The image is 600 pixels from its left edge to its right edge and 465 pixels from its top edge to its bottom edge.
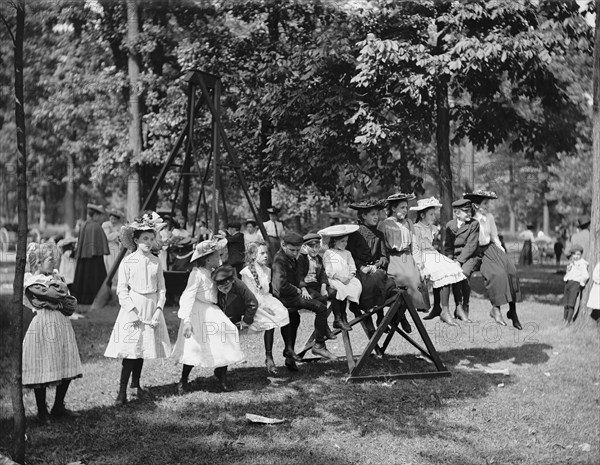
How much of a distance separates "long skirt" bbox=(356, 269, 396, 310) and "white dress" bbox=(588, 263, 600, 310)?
3.80 m

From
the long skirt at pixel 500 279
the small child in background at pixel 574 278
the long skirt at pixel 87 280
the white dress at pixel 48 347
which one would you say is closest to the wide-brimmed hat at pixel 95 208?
the long skirt at pixel 87 280

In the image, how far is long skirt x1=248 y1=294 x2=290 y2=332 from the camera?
7.66 meters

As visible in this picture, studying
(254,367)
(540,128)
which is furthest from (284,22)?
(254,367)

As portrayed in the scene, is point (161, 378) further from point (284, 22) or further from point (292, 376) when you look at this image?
point (284, 22)

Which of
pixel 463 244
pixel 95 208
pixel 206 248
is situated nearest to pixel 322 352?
pixel 206 248

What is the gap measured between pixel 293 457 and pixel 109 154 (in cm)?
1538

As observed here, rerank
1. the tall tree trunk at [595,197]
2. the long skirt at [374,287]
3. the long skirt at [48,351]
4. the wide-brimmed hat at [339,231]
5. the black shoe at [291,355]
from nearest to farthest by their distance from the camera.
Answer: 1. the long skirt at [48,351]
2. the wide-brimmed hat at [339,231]
3. the long skirt at [374,287]
4. the black shoe at [291,355]
5. the tall tree trunk at [595,197]

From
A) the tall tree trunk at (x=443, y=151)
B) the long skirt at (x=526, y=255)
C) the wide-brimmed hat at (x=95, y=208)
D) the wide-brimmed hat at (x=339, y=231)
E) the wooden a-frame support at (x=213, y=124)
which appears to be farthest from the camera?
the long skirt at (x=526, y=255)

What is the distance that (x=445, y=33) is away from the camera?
13.4 meters

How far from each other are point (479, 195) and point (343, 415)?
2674mm

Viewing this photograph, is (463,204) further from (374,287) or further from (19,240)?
(19,240)

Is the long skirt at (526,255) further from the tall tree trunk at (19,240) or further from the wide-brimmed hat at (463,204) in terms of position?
the tall tree trunk at (19,240)

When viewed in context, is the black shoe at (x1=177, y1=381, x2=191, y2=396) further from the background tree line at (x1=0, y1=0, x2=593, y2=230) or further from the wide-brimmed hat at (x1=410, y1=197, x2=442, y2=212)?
the background tree line at (x1=0, y1=0, x2=593, y2=230)

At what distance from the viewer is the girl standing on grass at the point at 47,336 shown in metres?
6.29
